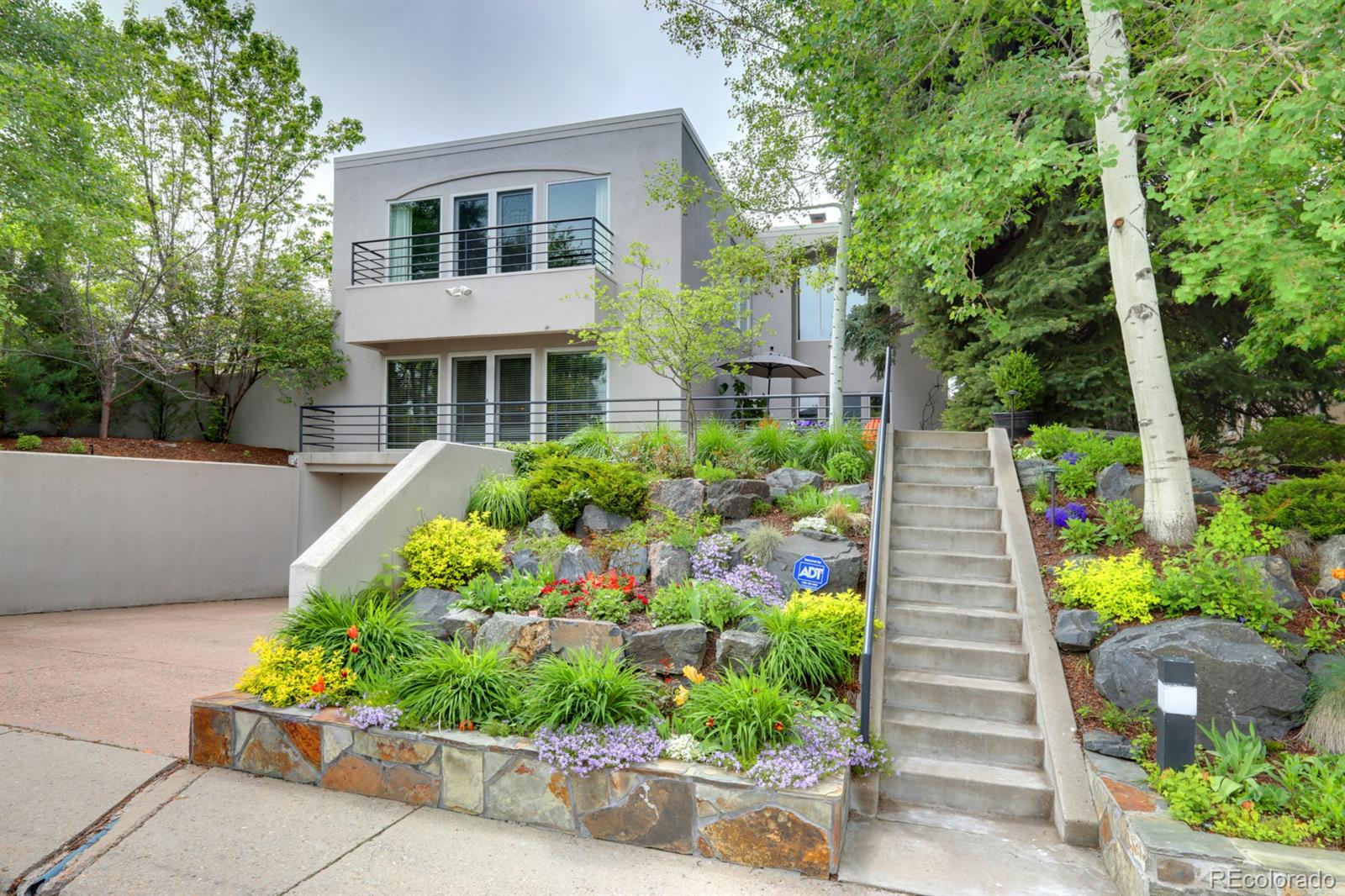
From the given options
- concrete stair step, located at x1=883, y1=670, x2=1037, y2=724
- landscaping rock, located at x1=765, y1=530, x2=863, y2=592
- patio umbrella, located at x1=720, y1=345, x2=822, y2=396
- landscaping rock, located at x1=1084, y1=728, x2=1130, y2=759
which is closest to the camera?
landscaping rock, located at x1=1084, y1=728, x2=1130, y2=759

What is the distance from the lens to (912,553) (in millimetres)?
5984

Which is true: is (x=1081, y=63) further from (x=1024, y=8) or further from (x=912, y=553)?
(x=912, y=553)

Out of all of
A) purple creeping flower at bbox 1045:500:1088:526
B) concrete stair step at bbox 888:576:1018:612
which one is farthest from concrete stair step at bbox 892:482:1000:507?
concrete stair step at bbox 888:576:1018:612

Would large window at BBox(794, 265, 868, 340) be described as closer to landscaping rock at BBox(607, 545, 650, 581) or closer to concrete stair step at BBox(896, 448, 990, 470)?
concrete stair step at BBox(896, 448, 990, 470)

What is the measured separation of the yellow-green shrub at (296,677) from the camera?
4.51m

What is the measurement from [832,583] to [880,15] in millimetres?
5630

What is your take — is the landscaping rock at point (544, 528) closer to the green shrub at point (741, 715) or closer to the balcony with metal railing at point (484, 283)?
the green shrub at point (741, 715)

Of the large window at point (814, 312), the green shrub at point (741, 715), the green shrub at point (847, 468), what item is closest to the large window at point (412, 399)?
the large window at point (814, 312)

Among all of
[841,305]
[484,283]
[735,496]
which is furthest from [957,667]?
[484,283]

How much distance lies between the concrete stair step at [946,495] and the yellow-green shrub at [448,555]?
12.3 ft

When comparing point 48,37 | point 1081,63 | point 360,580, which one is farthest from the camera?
point 48,37

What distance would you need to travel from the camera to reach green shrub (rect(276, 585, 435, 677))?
16.0ft

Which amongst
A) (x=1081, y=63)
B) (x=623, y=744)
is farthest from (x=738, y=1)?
(x=623, y=744)

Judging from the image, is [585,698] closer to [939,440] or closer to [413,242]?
[939,440]
